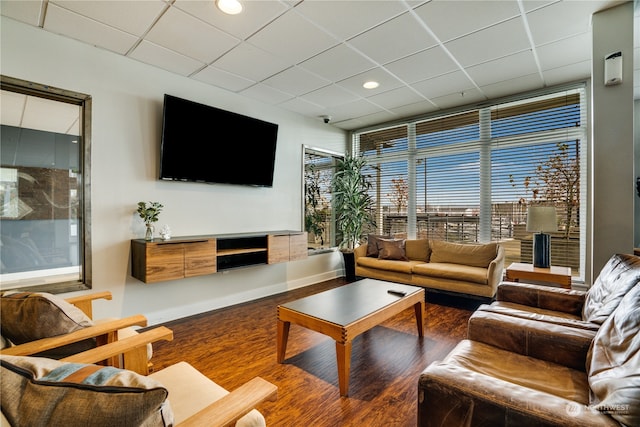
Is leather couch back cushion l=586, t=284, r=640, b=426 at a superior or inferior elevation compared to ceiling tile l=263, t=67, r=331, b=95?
inferior

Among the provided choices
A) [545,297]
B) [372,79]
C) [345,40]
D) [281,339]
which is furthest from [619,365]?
[372,79]

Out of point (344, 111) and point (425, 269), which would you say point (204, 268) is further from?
point (344, 111)

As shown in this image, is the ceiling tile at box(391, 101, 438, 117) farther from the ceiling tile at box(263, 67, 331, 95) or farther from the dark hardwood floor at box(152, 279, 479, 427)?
the dark hardwood floor at box(152, 279, 479, 427)

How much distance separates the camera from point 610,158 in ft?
8.17

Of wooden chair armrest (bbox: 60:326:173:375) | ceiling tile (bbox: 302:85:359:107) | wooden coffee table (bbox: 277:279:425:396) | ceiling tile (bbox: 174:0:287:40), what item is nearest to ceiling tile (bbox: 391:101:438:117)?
ceiling tile (bbox: 302:85:359:107)

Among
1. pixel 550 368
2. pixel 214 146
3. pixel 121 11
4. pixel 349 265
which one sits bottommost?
pixel 349 265

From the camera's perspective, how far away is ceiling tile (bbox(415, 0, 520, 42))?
7.91ft

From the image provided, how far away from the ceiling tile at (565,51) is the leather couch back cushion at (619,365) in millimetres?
2643

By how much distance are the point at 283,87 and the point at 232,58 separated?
89 centimetres

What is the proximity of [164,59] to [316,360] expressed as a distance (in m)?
3.39

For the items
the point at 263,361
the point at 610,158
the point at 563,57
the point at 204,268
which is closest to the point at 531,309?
the point at 610,158

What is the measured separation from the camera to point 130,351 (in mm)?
1573

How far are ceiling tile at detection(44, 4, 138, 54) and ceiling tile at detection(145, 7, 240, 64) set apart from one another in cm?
26

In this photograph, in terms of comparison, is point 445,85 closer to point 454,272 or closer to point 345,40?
point 345,40
